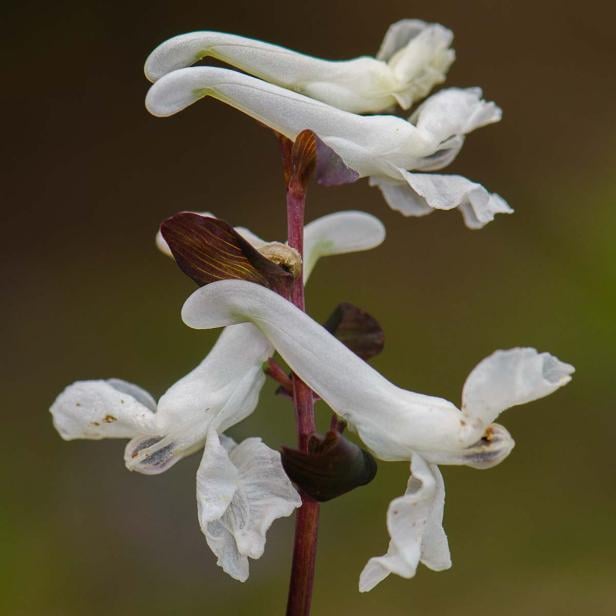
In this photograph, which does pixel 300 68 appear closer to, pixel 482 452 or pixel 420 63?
pixel 420 63

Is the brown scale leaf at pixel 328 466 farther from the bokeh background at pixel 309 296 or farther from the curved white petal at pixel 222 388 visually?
the bokeh background at pixel 309 296

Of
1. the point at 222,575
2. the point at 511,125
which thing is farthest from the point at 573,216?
the point at 222,575

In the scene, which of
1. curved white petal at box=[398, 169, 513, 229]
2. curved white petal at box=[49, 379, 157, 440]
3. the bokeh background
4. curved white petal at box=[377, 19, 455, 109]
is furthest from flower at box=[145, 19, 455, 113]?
the bokeh background

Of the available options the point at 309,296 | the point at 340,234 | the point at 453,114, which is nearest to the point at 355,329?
the point at 340,234

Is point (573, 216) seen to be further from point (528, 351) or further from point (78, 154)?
point (528, 351)

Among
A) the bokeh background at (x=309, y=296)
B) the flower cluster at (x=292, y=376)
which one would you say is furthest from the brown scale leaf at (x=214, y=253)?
the bokeh background at (x=309, y=296)

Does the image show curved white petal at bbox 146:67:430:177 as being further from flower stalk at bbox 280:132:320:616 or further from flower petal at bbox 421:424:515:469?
flower petal at bbox 421:424:515:469
